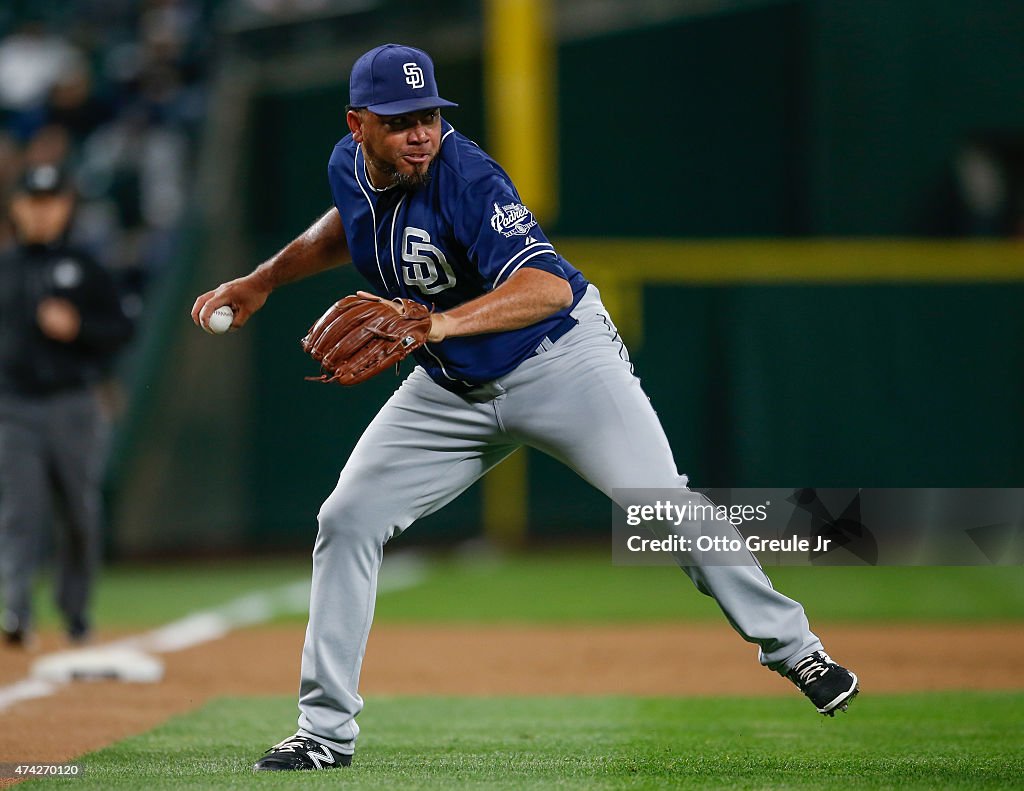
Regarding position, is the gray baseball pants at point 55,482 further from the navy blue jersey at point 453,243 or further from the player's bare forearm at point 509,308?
the player's bare forearm at point 509,308

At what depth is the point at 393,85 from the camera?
4070mm

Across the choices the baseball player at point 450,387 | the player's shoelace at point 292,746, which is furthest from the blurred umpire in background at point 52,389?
the player's shoelace at point 292,746

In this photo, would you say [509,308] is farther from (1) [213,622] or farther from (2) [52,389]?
(1) [213,622]

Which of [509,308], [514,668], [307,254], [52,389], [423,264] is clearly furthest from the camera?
[52,389]

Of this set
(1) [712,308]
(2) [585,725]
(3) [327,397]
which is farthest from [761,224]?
(2) [585,725]

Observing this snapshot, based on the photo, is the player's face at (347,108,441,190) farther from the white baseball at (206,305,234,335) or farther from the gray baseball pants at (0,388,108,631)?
the gray baseball pants at (0,388,108,631)

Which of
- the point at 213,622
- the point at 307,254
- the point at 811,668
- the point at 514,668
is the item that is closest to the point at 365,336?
the point at 307,254

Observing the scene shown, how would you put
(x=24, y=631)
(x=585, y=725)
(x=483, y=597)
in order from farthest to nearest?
1. (x=483, y=597)
2. (x=24, y=631)
3. (x=585, y=725)

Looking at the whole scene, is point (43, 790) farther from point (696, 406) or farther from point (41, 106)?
point (41, 106)

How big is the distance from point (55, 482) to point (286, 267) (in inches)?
147

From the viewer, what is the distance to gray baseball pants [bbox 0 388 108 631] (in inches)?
301

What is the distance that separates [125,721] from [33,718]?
325 mm

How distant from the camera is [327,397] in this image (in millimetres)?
13062

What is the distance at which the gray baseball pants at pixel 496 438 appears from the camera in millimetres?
4109
